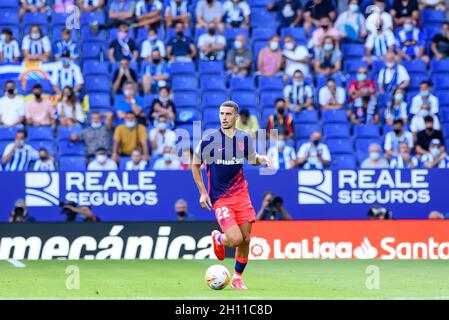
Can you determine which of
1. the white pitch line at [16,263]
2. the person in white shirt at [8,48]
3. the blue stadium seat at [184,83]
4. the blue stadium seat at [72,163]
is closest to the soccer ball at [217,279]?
the white pitch line at [16,263]

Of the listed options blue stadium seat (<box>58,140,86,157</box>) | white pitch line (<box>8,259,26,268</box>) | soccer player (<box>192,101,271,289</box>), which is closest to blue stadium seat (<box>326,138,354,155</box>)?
blue stadium seat (<box>58,140,86,157</box>)

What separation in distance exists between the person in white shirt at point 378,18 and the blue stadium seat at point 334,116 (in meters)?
2.29

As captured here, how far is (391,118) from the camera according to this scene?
26.2 m

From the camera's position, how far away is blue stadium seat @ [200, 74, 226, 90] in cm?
2681

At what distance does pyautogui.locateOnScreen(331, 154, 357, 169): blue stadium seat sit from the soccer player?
9.13m

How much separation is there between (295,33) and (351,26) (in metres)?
1.25

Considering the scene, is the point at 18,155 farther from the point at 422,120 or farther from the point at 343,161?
the point at 422,120

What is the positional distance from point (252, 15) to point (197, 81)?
2242mm

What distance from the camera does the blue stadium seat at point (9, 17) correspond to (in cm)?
2758

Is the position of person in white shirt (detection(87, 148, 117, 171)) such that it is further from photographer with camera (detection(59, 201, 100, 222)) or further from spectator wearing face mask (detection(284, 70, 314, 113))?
A: spectator wearing face mask (detection(284, 70, 314, 113))

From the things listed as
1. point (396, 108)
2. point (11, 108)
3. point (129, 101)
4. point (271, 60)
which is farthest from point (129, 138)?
point (396, 108)
